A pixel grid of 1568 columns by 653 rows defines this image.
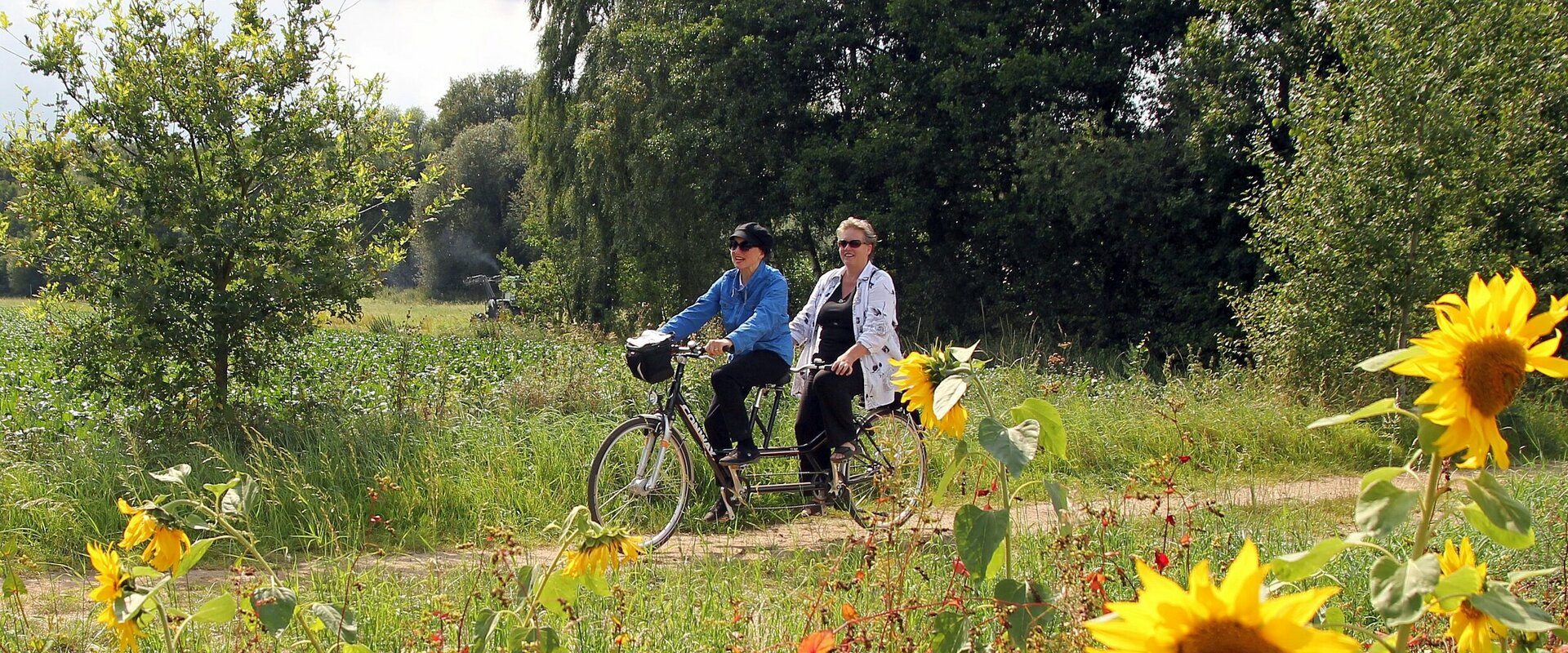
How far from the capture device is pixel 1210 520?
509 cm

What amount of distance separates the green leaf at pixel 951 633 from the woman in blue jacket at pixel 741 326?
379 centimetres

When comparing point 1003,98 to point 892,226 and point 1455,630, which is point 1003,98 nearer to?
point 892,226

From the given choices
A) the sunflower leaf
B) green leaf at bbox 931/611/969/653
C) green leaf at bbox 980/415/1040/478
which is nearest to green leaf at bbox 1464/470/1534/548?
the sunflower leaf

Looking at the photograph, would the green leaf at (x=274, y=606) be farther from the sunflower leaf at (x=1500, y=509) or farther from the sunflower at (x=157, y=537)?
the sunflower leaf at (x=1500, y=509)

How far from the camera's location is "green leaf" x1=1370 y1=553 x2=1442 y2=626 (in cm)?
126

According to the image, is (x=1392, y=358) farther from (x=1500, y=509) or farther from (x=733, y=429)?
(x=733, y=429)

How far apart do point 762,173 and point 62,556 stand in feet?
54.7

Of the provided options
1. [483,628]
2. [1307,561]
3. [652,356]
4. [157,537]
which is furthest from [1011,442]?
[652,356]

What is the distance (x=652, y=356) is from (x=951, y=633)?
3750 millimetres

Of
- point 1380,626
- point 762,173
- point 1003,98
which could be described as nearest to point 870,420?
point 1380,626

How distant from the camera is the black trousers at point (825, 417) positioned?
620 cm

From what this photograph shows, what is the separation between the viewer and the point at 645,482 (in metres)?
5.99

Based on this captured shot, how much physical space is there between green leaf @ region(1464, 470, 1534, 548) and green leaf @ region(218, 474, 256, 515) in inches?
73.4

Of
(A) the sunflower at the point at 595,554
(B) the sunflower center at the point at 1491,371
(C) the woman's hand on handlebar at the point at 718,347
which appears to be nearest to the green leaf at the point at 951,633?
(A) the sunflower at the point at 595,554
